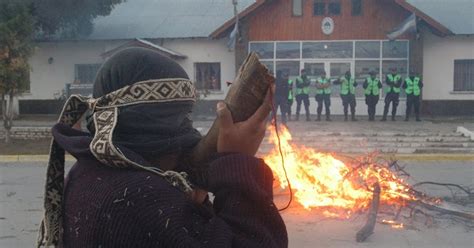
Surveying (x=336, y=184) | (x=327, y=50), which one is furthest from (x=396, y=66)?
(x=336, y=184)

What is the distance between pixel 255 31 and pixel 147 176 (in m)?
19.4

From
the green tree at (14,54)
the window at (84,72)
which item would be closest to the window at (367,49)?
the window at (84,72)

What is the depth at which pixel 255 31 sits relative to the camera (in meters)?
20.5

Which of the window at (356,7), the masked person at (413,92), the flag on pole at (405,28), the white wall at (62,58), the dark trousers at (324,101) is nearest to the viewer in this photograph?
the masked person at (413,92)

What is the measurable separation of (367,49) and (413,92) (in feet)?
8.05

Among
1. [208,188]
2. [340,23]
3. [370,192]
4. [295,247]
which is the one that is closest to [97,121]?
[208,188]

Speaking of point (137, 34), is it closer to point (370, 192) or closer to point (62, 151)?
point (370, 192)

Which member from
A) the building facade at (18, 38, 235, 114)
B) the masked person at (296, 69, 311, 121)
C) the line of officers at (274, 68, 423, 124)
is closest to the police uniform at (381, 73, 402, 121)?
the line of officers at (274, 68, 423, 124)

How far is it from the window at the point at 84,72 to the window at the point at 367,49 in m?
9.05

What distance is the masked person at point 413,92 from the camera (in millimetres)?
18281

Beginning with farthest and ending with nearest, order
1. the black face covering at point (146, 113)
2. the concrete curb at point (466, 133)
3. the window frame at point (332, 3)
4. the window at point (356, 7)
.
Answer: the window frame at point (332, 3)
the window at point (356, 7)
the concrete curb at point (466, 133)
the black face covering at point (146, 113)

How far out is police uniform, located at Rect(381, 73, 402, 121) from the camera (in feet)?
60.2

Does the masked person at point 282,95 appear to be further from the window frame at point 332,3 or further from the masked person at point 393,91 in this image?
the window frame at point 332,3

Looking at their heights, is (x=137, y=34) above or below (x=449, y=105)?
above
